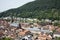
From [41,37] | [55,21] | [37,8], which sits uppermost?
[37,8]

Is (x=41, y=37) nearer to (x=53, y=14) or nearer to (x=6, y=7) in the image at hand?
(x=53, y=14)

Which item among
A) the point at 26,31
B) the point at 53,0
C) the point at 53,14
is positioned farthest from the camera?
the point at 53,0

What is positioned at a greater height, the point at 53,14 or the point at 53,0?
the point at 53,0

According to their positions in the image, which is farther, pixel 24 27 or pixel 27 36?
pixel 24 27

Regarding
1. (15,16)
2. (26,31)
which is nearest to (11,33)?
(26,31)

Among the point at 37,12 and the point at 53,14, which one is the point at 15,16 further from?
the point at 53,14

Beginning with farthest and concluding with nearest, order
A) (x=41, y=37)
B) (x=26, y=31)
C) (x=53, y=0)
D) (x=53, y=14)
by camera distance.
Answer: (x=53, y=0) → (x=53, y=14) → (x=26, y=31) → (x=41, y=37)
